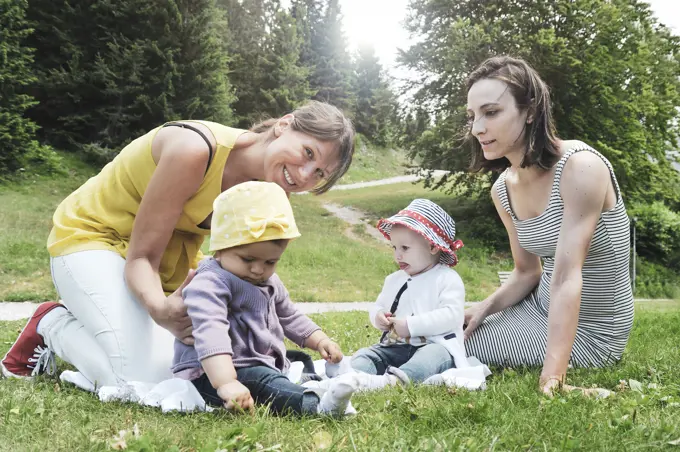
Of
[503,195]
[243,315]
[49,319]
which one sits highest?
[503,195]

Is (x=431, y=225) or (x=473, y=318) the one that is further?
(x=473, y=318)

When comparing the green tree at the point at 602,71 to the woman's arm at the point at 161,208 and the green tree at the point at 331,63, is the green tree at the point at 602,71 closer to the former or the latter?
the woman's arm at the point at 161,208

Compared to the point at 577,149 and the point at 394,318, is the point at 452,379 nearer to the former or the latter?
the point at 394,318

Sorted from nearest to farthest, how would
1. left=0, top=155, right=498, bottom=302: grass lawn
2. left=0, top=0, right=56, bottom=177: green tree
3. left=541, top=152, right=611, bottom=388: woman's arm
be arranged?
left=541, top=152, right=611, bottom=388: woman's arm
left=0, top=155, right=498, bottom=302: grass lawn
left=0, top=0, right=56, bottom=177: green tree

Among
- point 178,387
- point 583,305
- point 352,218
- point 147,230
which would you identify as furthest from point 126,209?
point 352,218

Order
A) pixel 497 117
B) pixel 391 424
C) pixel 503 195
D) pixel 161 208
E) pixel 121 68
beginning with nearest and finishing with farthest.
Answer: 1. pixel 391 424
2. pixel 161 208
3. pixel 497 117
4. pixel 503 195
5. pixel 121 68

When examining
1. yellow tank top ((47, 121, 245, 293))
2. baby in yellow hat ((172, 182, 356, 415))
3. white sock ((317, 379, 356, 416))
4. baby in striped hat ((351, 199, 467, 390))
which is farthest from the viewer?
baby in striped hat ((351, 199, 467, 390))

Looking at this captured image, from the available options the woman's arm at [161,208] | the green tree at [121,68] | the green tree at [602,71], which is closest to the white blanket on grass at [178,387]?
the woman's arm at [161,208]

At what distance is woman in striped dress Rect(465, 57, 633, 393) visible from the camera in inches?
126

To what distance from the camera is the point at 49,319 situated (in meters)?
3.48

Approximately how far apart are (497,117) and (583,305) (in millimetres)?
1394

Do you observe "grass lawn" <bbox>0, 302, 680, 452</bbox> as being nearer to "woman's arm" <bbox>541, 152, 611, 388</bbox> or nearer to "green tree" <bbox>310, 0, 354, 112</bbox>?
"woman's arm" <bbox>541, 152, 611, 388</bbox>

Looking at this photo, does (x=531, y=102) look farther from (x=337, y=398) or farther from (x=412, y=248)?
(x=337, y=398)

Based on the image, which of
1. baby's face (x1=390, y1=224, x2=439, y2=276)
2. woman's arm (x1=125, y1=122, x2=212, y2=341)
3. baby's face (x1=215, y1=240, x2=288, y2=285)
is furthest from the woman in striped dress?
woman's arm (x1=125, y1=122, x2=212, y2=341)
